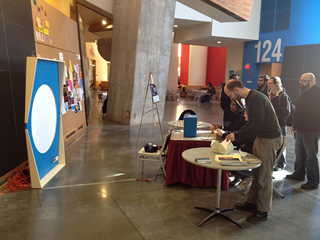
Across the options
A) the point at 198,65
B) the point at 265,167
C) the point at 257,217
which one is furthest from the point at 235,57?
the point at 257,217

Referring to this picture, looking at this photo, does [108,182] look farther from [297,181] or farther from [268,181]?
[297,181]

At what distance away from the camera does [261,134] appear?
306 centimetres

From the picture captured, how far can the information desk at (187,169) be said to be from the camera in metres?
3.98

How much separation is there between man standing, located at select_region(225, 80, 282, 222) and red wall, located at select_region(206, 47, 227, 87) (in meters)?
19.0

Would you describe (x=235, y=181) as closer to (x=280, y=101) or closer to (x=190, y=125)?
(x=190, y=125)

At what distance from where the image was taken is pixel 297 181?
445cm

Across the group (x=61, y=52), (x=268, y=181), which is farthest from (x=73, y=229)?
(x=61, y=52)

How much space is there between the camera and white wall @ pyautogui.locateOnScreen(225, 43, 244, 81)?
16.1m

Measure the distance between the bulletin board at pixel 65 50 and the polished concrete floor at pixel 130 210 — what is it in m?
1.90

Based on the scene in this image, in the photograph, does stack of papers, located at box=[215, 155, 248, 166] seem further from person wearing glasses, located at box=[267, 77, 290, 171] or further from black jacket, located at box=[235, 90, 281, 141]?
person wearing glasses, located at box=[267, 77, 290, 171]

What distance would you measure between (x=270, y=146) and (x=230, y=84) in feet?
2.75

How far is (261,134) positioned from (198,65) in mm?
19382

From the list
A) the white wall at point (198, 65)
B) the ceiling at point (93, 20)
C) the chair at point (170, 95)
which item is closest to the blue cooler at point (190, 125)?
the ceiling at point (93, 20)

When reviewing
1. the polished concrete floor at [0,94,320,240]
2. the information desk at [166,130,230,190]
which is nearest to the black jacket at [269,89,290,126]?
the polished concrete floor at [0,94,320,240]
